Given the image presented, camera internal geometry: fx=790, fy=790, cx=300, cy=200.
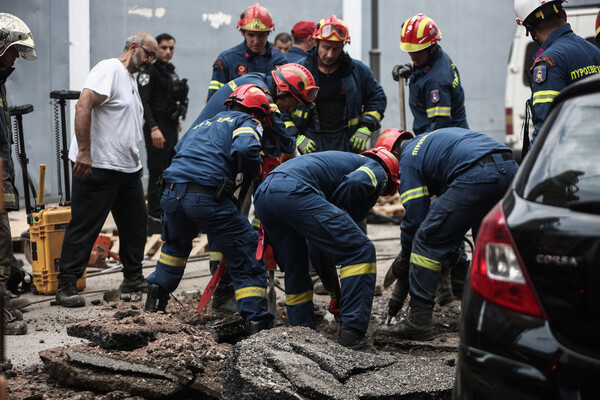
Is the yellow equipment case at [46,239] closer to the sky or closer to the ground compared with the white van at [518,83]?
closer to the ground

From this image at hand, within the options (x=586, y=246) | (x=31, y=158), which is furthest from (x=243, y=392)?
(x=31, y=158)

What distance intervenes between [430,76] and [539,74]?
168cm

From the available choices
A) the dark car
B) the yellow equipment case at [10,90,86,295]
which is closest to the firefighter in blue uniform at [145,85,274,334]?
the yellow equipment case at [10,90,86,295]

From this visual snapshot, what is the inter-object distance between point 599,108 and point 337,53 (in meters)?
4.49

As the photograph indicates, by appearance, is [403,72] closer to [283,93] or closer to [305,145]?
[305,145]

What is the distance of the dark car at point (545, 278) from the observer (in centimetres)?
236

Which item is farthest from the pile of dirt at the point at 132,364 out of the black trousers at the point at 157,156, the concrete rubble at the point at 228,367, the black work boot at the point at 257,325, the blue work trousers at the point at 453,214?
the black trousers at the point at 157,156

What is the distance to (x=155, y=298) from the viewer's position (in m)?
5.49

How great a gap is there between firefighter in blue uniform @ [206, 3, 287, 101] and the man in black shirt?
6.35 ft

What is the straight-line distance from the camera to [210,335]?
480 cm

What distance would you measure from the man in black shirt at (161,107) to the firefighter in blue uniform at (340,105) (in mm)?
2716

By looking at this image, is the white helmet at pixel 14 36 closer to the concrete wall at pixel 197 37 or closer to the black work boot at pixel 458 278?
the black work boot at pixel 458 278

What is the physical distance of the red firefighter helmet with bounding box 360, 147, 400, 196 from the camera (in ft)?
17.0

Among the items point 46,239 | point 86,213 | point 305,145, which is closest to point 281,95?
point 305,145
